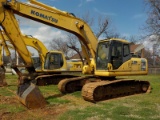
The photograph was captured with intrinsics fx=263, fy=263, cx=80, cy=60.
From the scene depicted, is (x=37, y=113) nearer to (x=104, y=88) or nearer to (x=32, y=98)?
(x=32, y=98)

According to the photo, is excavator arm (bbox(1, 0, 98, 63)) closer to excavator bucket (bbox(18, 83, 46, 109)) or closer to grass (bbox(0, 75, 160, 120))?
excavator bucket (bbox(18, 83, 46, 109))

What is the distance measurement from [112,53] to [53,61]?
7335 millimetres

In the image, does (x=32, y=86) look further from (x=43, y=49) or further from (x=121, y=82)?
(x=43, y=49)

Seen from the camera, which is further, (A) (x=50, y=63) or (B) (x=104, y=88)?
(A) (x=50, y=63)

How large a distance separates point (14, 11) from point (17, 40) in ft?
4.07

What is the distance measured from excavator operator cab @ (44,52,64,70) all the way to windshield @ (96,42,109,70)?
654 cm

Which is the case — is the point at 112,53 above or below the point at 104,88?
above

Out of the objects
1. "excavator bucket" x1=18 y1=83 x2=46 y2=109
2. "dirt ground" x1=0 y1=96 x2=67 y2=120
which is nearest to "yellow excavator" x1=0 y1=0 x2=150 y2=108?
"excavator bucket" x1=18 y1=83 x2=46 y2=109

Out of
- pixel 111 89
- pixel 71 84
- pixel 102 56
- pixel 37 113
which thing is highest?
pixel 102 56

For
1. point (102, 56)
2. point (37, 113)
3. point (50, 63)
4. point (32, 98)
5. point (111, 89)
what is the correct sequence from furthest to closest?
1. point (50, 63)
2. point (102, 56)
3. point (111, 89)
4. point (32, 98)
5. point (37, 113)

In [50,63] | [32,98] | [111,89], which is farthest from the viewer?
[50,63]

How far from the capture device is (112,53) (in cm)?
1132

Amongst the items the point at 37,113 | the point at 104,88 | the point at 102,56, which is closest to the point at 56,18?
the point at 102,56

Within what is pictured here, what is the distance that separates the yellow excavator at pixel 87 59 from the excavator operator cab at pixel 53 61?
501 centimetres
